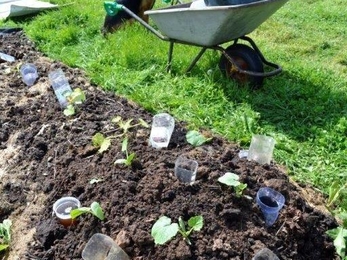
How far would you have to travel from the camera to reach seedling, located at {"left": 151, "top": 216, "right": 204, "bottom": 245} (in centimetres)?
254

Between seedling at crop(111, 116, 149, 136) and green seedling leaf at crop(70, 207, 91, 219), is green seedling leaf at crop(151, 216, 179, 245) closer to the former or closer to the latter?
green seedling leaf at crop(70, 207, 91, 219)

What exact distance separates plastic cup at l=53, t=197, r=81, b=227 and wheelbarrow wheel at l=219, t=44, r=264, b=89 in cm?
228

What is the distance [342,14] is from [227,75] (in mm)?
3280

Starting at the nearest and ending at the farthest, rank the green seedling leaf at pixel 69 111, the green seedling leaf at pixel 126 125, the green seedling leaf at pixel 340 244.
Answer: the green seedling leaf at pixel 340 244
the green seedling leaf at pixel 126 125
the green seedling leaf at pixel 69 111

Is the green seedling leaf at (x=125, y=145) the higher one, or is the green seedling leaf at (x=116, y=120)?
the green seedling leaf at (x=125, y=145)

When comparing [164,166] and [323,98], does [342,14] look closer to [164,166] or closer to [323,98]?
[323,98]

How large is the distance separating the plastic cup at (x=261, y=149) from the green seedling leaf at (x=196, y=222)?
0.98 m

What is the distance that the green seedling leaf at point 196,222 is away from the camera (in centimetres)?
264

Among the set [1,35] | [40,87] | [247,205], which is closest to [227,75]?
[40,87]

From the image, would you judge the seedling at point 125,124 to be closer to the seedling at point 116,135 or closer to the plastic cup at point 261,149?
the seedling at point 116,135

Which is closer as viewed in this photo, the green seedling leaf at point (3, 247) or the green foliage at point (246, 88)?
the green seedling leaf at point (3, 247)

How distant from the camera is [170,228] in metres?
2.58

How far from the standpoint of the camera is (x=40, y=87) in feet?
15.9

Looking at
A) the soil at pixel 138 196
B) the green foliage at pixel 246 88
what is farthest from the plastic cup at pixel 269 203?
the green foliage at pixel 246 88
